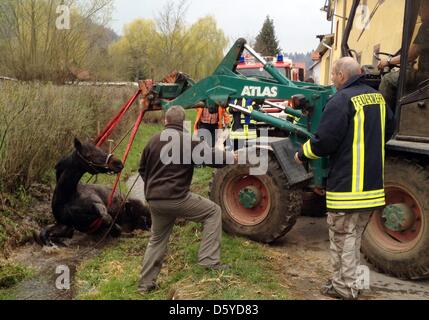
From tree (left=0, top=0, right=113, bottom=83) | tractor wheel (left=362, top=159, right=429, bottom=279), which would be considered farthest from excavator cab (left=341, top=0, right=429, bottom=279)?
tree (left=0, top=0, right=113, bottom=83)

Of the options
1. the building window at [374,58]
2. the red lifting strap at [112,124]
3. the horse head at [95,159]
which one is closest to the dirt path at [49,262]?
the horse head at [95,159]

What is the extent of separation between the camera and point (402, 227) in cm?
522

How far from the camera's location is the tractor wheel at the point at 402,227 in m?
5.05

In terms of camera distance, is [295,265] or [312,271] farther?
[295,265]

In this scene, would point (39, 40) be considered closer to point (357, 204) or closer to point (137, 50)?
point (357, 204)

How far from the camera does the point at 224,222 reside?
6422 mm

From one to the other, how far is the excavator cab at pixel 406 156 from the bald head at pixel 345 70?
922 millimetres

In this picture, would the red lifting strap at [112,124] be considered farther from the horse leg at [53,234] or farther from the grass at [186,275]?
the grass at [186,275]

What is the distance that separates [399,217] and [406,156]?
66 centimetres

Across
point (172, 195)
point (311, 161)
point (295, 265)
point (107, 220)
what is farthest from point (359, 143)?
point (107, 220)
